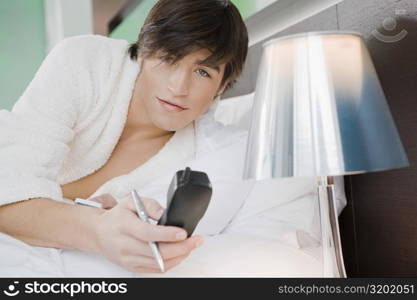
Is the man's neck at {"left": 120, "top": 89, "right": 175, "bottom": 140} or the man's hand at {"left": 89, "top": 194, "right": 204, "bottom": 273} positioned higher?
the man's neck at {"left": 120, "top": 89, "right": 175, "bottom": 140}

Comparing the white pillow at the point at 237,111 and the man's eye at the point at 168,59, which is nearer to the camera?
the man's eye at the point at 168,59

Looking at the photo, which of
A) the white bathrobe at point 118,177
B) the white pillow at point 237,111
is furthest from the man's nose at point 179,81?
the white pillow at point 237,111

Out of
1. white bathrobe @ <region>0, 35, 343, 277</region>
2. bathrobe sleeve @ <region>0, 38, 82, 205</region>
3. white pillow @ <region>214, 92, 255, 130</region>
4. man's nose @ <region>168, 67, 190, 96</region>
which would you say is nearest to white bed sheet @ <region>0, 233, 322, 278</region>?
white bathrobe @ <region>0, 35, 343, 277</region>

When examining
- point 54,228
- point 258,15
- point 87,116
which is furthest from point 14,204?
point 258,15

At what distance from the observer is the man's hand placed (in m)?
0.65

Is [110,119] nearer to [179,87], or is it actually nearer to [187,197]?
[179,87]

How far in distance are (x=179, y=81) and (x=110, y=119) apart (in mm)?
262

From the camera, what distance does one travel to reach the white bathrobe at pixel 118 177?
82cm

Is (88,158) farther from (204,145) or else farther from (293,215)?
(293,215)

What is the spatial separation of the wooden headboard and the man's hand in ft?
1.53

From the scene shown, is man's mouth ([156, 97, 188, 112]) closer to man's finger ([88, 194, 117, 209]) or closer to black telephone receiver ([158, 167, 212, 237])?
man's finger ([88, 194, 117, 209])

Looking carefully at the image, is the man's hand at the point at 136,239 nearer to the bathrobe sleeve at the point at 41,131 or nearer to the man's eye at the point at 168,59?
the bathrobe sleeve at the point at 41,131

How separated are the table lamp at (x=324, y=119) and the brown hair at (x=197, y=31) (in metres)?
0.41

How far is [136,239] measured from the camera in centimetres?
70
